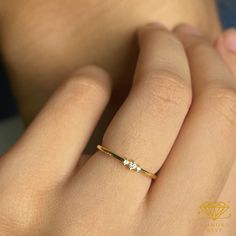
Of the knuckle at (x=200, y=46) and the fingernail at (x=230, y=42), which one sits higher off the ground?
the fingernail at (x=230, y=42)

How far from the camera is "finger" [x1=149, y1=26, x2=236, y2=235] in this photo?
1.38ft

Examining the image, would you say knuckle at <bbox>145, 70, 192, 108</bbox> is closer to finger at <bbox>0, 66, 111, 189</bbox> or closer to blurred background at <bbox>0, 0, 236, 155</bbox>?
finger at <bbox>0, 66, 111, 189</bbox>

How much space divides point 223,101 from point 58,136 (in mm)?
196

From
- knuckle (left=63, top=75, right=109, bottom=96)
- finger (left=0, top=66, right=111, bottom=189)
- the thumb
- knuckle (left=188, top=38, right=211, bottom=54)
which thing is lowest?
finger (left=0, top=66, right=111, bottom=189)

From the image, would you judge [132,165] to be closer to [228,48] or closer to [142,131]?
[142,131]

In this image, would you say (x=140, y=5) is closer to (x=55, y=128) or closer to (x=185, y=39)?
(x=185, y=39)

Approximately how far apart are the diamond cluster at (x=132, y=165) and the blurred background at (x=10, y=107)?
439 mm

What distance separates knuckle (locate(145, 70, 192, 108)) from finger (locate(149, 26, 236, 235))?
2cm

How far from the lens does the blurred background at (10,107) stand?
82 cm

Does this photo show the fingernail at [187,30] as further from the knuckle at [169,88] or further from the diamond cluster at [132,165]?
the diamond cluster at [132,165]

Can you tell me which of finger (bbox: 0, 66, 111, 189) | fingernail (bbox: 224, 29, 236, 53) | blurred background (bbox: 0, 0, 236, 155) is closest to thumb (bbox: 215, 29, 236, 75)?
fingernail (bbox: 224, 29, 236, 53)

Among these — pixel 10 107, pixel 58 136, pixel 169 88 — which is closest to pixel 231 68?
pixel 169 88

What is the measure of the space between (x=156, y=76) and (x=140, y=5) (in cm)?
17

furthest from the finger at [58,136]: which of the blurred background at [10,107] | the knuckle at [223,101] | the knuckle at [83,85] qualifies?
the blurred background at [10,107]
